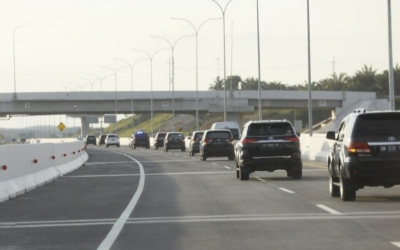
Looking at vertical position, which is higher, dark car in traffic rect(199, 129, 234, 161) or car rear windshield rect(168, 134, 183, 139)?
car rear windshield rect(168, 134, 183, 139)

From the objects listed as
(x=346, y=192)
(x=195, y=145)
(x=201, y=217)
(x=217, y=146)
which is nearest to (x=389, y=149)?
(x=346, y=192)

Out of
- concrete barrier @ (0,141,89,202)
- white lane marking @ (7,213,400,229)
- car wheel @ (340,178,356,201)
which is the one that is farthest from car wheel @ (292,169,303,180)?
white lane marking @ (7,213,400,229)

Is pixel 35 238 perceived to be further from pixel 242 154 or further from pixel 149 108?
pixel 149 108

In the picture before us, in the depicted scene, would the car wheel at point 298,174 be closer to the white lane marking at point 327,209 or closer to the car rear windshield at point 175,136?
the white lane marking at point 327,209

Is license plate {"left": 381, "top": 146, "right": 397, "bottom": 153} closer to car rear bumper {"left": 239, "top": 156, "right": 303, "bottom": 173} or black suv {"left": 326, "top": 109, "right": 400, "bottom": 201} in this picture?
black suv {"left": 326, "top": 109, "right": 400, "bottom": 201}

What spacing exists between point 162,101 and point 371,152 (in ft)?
334

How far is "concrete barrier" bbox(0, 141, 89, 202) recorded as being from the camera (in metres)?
23.5

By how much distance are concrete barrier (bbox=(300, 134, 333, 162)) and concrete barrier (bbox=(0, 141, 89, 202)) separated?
11955mm

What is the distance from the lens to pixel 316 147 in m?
47.3

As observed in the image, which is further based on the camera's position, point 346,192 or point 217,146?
point 217,146

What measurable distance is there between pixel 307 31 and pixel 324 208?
37.0 meters

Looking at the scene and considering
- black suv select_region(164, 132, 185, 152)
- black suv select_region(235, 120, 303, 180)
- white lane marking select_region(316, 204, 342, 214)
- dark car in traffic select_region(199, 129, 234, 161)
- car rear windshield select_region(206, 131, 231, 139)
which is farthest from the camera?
black suv select_region(164, 132, 185, 152)

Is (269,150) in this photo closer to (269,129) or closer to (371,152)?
(269,129)

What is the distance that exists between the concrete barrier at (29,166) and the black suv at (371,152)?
25.5 feet
